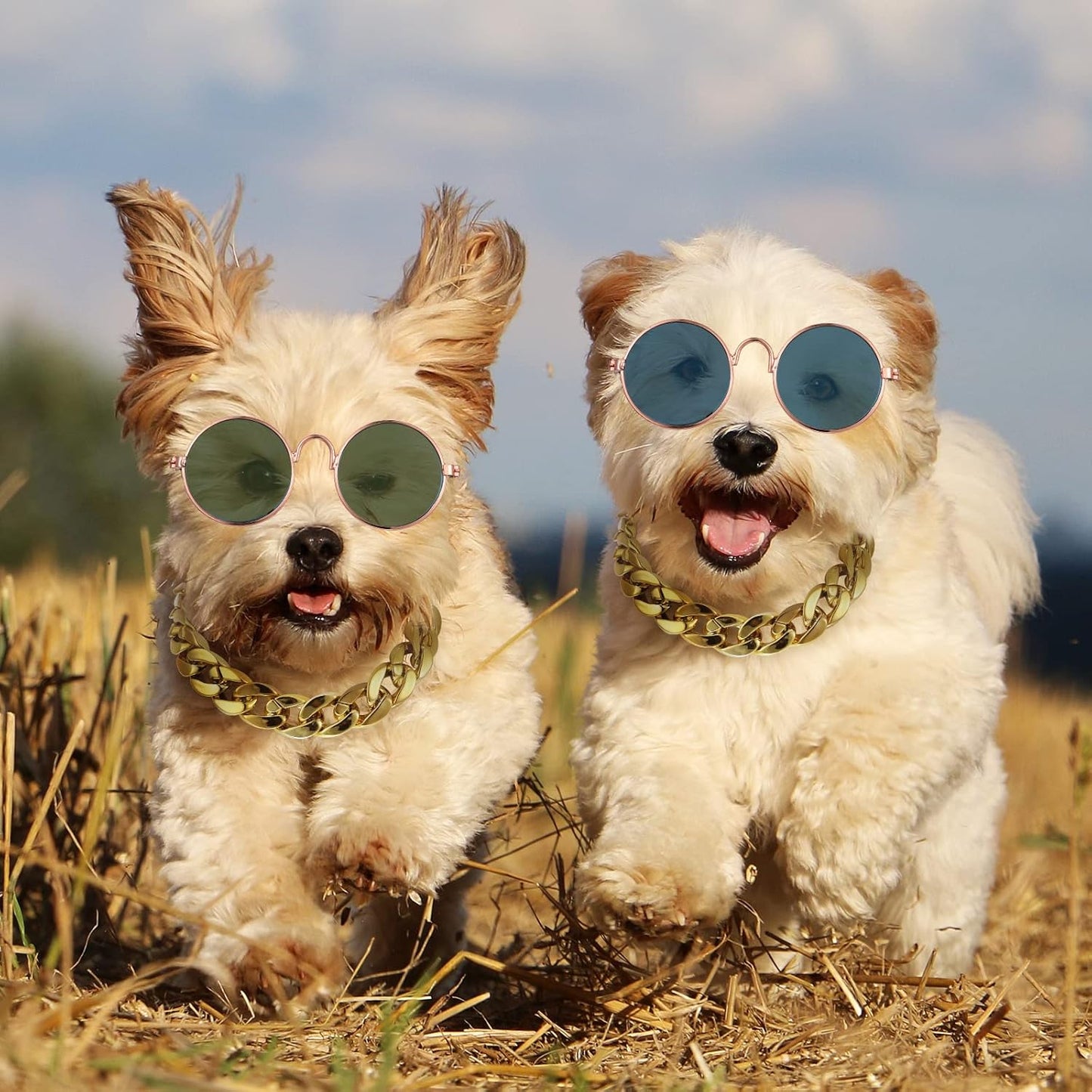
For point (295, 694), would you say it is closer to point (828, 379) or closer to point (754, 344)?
point (754, 344)

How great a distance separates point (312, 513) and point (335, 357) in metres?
0.47

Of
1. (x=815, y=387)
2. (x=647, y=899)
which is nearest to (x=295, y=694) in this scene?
(x=647, y=899)

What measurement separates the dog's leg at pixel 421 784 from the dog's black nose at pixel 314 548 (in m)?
0.51

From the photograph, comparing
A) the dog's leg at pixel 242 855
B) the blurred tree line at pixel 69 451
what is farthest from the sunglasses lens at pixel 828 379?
the blurred tree line at pixel 69 451

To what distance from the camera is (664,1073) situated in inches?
129

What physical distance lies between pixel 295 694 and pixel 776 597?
4.36ft

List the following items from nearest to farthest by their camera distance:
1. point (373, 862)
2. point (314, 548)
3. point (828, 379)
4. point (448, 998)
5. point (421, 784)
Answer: point (373, 862), point (314, 548), point (421, 784), point (828, 379), point (448, 998)

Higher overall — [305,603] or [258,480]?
[258,480]

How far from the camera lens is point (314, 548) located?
3699 mm

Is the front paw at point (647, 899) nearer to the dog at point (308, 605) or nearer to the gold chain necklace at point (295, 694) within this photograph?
the dog at point (308, 605)

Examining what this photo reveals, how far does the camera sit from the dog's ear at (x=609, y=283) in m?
4.29

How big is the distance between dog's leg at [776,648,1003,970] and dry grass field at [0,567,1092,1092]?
25 cm

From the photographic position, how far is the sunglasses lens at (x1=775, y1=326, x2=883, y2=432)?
3904mm

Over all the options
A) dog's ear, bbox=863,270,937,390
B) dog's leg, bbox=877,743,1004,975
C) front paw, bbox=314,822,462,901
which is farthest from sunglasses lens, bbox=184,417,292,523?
dog's leg, bbox=877,743,1004,975
